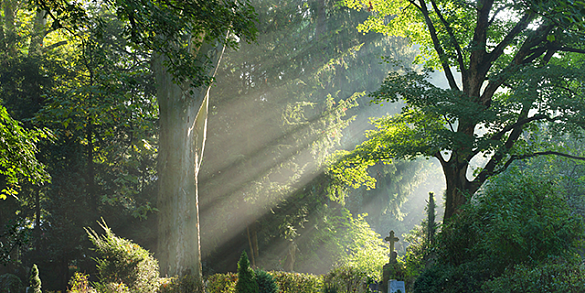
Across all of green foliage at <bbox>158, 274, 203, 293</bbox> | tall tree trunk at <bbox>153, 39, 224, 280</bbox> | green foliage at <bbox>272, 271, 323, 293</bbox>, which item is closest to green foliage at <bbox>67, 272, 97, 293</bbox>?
green foliage at <bbox>158, 274, 203, 293</bbox>

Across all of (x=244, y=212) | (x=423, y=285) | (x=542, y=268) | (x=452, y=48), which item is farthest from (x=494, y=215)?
(x=244, y=212)

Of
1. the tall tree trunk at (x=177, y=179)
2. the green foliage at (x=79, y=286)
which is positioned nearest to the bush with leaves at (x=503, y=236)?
the tall tree trunk at (x=177, y=179)

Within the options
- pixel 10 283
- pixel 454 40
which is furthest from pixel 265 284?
pixel 10 283

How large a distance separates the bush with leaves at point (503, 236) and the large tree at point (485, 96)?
42.9 inches

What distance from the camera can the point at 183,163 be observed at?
8227mm

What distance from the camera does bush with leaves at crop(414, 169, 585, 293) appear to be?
599 cm

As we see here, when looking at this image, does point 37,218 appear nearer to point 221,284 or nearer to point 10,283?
point 10,283

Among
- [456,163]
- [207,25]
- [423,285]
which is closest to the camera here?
[207,25]

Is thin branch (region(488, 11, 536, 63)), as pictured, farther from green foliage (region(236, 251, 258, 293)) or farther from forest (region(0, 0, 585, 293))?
green foliage (region(236, 251, 258, 293))

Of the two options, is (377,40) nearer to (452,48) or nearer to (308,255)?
(452,48)

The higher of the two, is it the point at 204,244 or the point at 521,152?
the point at 521,152

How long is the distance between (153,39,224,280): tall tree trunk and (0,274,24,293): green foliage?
20.6ft

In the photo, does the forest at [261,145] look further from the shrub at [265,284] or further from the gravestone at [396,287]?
the gravestone at [396,287]

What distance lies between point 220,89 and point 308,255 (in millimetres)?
8579
